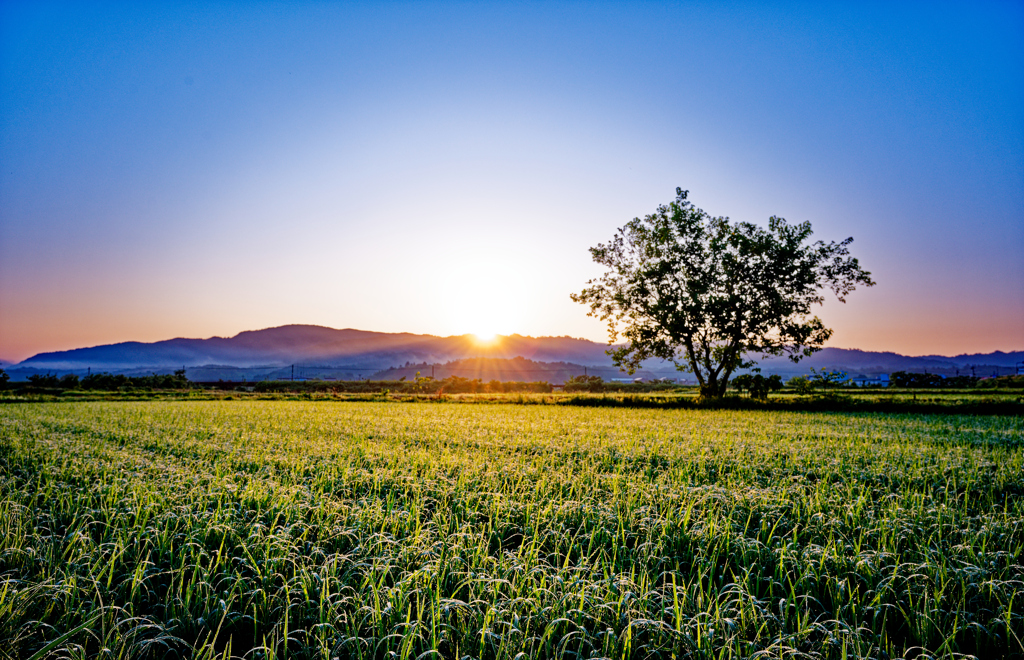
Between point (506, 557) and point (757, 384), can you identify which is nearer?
point (506, 557)

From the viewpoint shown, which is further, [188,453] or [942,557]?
[188,453]

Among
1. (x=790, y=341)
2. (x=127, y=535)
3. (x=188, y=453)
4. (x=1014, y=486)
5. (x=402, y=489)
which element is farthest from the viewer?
(x=790, y=341)

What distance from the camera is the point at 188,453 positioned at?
29.6ft

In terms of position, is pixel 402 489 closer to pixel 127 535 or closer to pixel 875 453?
pixel 127 535

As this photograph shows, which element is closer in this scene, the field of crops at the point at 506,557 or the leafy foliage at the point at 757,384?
the field of crops at the point at 506,557

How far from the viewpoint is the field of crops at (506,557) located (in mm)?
2773

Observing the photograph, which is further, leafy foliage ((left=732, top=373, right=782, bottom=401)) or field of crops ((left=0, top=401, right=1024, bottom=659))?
leafy foliage ((left=732, top=373, right=782, bottom=401))

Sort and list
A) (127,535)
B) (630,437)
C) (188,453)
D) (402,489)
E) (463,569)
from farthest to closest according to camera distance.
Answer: (630,437), (188,453), (402,489), (127,535), (463,569)

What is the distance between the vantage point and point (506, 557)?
389 cm

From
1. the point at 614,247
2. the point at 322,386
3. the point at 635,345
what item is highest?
the point at 614,247

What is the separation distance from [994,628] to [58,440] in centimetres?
1535

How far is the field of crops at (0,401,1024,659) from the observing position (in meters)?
2.77

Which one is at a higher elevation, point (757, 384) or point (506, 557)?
point (757, 384)

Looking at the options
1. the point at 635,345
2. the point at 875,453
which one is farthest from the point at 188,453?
the point at 635,345
